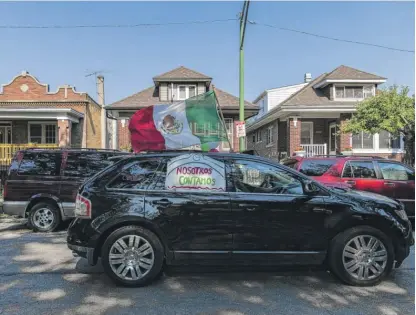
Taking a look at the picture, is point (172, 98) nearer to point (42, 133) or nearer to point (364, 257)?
point (42, 133)

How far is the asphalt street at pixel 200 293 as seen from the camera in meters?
4.12

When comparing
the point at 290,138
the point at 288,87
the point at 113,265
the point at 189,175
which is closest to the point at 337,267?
the point at 189,175

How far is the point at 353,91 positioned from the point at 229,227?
20.4m

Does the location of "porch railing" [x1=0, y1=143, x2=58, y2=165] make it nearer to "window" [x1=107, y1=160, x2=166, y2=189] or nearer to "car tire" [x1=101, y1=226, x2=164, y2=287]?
"window" [x1=107, y1=160, x2=166, y2=189]

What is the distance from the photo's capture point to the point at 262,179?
501 cm

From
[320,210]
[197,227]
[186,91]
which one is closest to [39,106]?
[186,91]

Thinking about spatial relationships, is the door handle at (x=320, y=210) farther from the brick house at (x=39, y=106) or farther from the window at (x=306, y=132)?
the brick house at (x=39, y=106)

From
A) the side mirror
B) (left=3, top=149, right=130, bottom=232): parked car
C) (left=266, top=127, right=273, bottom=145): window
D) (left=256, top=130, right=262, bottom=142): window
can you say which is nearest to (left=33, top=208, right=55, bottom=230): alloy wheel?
(left=3, top=149, right=130, bottom=232): parked car

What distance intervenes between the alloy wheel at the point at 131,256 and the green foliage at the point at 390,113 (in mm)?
12976

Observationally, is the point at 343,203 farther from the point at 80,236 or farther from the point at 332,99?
the point at 332,99

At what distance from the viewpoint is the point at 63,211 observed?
8.42 m

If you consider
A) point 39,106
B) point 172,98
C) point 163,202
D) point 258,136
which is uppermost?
point 172,98

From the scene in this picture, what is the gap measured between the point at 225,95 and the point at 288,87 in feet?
29.7

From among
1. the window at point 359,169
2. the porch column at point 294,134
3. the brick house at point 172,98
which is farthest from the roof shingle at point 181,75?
the window at point 359,169
